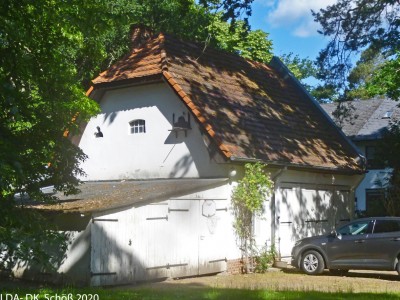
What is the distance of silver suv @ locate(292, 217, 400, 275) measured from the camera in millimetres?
16484

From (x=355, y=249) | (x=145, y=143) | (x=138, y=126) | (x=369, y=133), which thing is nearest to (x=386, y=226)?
(x=355, y=249)

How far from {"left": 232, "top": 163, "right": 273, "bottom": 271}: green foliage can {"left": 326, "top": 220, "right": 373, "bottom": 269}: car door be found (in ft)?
7.74

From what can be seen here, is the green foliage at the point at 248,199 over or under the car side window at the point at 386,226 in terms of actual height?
over

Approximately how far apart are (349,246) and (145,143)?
24.1ft

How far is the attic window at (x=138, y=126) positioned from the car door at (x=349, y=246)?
7.16 metres

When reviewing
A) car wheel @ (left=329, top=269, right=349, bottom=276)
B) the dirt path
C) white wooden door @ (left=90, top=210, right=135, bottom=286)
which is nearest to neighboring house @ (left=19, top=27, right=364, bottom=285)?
white wooden door @ (left=90, top=210, right=135, bottom=286)

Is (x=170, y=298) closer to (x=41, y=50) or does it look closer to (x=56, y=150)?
(x=56, y=150)

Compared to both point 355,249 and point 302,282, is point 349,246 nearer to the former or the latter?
point 355,249

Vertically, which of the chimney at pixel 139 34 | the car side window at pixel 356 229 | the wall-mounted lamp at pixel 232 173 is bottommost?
the car side window at pixel 356 229

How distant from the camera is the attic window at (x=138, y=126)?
20339 mm

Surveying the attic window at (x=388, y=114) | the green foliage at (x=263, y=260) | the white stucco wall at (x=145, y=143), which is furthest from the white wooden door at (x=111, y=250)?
the attic window at (x=388, y=114)

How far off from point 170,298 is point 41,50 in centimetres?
516

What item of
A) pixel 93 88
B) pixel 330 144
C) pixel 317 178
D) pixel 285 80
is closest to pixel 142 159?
pixel 93 88

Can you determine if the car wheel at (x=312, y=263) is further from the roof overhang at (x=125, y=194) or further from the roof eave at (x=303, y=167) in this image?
the roof overhang at (x=125, y=194)
